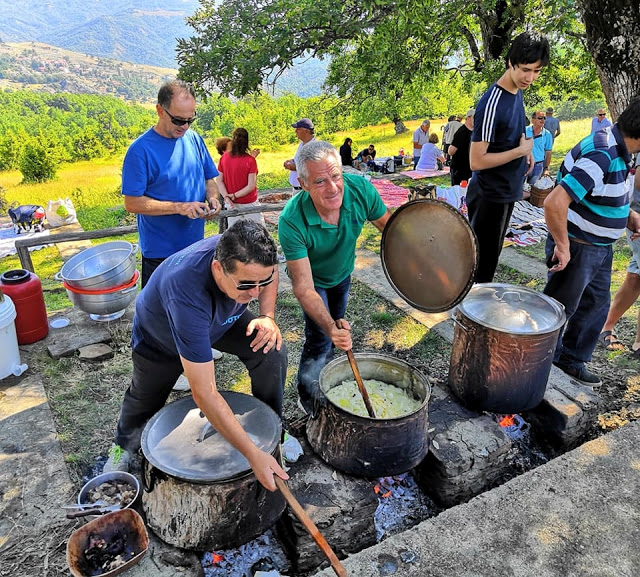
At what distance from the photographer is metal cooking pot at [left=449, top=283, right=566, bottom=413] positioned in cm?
306

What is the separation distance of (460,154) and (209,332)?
6917 mm

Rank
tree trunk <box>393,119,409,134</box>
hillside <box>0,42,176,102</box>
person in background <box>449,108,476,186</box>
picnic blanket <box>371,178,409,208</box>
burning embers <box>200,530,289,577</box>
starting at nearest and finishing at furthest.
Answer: burning embers <box>200,530,289,577</box> < person in background <box>449,108,476,186</box> < picnic blanket <box>371,178,409,208</box> < tree trunk <box>393,119,409,134</box> < hillside <box>0,42,176,102</box>

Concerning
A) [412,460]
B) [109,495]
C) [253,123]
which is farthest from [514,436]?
[253,123]

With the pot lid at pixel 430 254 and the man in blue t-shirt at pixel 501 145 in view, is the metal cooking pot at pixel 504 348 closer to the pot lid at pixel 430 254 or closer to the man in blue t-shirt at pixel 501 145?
the pot lid at pixel 430 254

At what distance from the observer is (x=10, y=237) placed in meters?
8.98

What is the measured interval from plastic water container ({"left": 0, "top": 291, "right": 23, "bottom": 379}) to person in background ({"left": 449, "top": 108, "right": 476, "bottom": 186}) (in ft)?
21.9

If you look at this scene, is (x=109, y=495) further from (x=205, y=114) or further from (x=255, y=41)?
(x=205, y=114)

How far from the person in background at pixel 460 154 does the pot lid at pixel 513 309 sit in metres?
4.95

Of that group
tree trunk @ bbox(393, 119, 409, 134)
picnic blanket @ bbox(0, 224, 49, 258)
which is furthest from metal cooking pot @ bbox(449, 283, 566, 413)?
tree trunk @ bbox(393, 119, 409, 134)

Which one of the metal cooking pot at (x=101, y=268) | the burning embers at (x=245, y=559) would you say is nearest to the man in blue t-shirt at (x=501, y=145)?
the burning embers at (x=245, y=559)

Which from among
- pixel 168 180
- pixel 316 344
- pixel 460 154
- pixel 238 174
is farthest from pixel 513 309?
pixel 460 154

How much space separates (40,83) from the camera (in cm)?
11731

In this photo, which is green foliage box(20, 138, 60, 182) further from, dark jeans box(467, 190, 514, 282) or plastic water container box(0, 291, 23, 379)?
dark jeans box(467, 190, 514, 282)

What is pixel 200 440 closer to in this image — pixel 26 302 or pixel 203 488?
pixel 203 488
